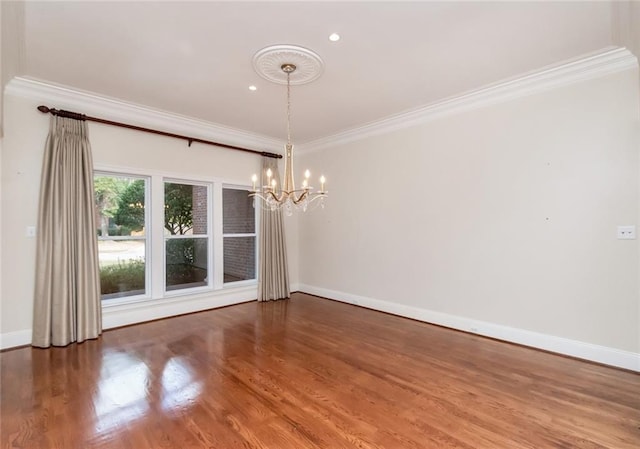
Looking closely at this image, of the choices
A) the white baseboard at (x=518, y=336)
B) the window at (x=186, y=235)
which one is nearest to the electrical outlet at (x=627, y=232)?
the white baseboard at (x=518, y=336)

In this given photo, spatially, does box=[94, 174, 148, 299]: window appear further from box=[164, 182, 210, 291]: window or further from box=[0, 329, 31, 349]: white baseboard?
box=[0, 329, 31, 349]: white baseboard

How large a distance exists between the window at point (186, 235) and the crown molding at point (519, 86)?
2860 mm

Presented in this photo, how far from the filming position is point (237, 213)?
557 centimetres

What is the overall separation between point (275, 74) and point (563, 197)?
320 centimetres

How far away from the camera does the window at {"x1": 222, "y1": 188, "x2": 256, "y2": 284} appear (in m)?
5.38

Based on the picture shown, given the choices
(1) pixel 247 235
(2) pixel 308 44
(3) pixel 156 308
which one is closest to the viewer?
(2) pixel 308 44

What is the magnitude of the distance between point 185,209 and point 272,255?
63.7 inches

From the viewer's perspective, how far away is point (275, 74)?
321 centimetres

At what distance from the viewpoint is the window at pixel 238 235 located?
17.7 feet

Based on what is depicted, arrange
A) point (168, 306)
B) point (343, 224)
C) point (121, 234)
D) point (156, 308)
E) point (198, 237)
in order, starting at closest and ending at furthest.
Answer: point (121, 234) < point (156, 308) < point (168, 306) < point (198, 237) < point (343, 224)

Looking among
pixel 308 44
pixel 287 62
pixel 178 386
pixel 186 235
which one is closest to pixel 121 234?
pixel 186 235

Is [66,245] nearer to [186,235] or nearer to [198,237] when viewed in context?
[186,235]

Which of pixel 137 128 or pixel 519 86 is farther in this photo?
pixel 137 128

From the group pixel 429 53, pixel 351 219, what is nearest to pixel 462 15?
pixel 429 53
